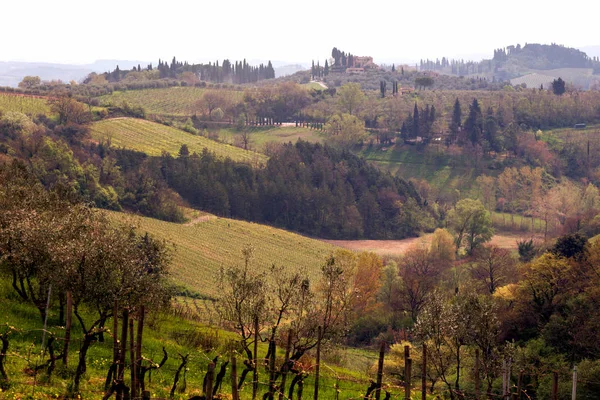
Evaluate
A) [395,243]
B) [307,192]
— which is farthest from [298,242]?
[395,243]

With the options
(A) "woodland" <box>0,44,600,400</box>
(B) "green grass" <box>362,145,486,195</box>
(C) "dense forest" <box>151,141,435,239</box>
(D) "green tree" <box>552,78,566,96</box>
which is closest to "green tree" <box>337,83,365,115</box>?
(A) "woodland" <box>0,44,600,400</box>

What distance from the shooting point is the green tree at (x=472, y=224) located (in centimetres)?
8638

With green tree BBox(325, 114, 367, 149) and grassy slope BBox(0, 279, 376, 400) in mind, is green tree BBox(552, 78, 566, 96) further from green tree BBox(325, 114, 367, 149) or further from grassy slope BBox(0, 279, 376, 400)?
grassy slope BBox(0, 279, 376, 400)

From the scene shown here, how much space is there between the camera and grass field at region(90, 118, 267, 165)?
10156 cm

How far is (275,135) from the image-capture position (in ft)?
479

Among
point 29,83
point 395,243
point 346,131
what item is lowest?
point 395,243

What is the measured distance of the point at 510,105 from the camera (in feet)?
486

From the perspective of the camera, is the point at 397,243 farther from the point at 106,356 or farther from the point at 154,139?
the point at 106,356

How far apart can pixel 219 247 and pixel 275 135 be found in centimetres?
7326

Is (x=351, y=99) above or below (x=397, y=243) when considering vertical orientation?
above

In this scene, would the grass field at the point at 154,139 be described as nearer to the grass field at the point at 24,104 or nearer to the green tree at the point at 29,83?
the grass field at the point at 24,104

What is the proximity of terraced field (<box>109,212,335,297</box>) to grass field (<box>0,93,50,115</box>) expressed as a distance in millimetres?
33510

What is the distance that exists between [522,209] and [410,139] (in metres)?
35.8

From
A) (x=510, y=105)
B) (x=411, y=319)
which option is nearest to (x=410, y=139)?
(x=510, y=105)
